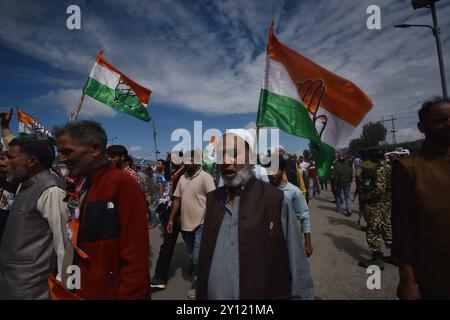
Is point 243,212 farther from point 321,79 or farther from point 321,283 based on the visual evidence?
point 321,283

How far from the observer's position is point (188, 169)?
430 centimetres

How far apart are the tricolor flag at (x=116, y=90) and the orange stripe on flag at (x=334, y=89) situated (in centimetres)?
439

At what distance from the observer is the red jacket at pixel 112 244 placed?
68.2 inches

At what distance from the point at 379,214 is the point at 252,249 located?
13.7 ft

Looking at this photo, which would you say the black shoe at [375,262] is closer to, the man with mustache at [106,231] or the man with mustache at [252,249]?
the man with mustache at [252,249]

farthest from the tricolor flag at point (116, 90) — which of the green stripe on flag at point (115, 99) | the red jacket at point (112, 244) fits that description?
the red jacket at point (112, 244)

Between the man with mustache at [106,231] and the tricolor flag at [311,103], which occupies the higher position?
the tricolor flag at [311,103]

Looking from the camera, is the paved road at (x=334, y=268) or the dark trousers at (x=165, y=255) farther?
the dark trousers at (x=165, y=255)

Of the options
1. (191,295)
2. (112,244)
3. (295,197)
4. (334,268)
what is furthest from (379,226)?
(112,244)

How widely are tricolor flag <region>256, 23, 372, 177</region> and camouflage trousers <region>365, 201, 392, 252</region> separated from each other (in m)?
2.02

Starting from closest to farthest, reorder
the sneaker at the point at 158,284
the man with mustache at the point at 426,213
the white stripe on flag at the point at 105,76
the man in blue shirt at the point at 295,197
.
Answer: the man with mustache at the point at 426,213 → the man in blue shirt at the point at 295,197 → the sneaker at the point at 158,284 → the white stripe on flag at the point at 105,76

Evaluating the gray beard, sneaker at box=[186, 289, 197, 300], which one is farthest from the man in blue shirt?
sneaker at box=[186, 289, 197, 300]

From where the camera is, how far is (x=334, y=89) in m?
3.69
